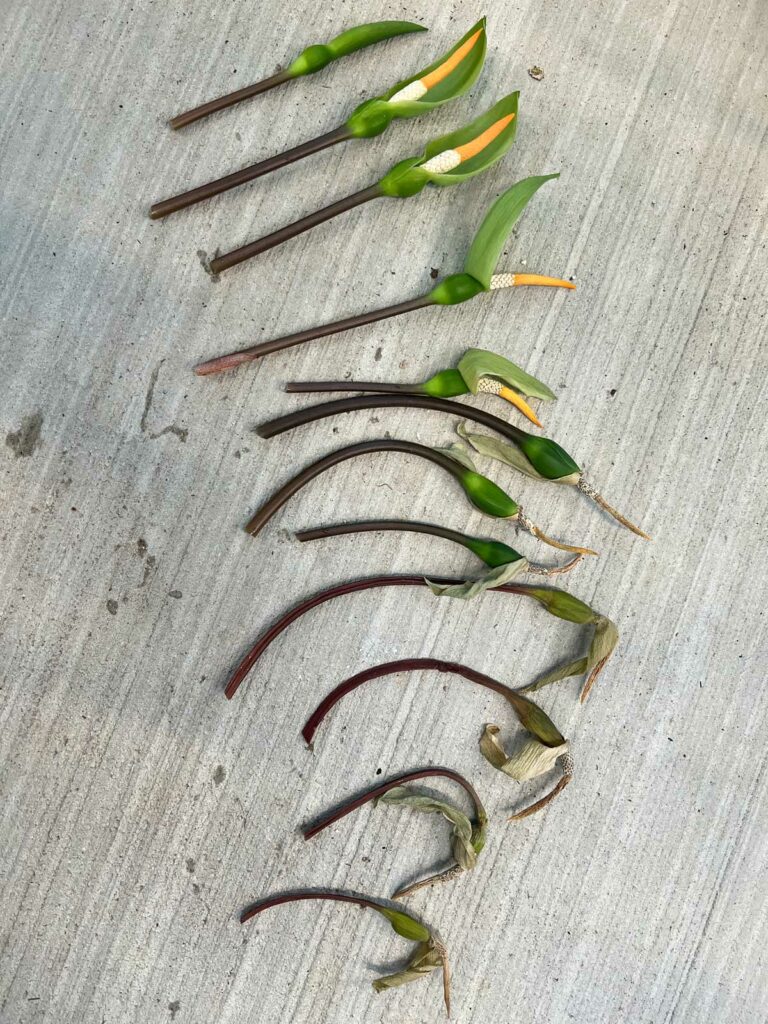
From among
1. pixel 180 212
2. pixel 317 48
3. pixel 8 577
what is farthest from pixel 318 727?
pixel 317 48

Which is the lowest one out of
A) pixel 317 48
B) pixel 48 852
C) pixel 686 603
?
pixel 48 852

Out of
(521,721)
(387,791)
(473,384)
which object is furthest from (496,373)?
(387,791)

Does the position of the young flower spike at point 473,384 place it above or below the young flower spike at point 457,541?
above

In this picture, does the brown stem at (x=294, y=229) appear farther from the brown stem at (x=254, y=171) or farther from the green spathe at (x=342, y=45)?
the green spathe at (x=342, y=45)

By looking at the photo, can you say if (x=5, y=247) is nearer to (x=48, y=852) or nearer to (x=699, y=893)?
(x=48, y=852)

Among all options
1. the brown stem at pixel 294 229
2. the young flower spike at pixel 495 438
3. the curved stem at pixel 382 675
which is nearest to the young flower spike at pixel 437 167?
the brown stem at pixel 294 229

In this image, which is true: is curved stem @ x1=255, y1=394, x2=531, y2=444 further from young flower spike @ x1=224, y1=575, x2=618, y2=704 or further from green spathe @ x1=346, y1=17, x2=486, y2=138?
green spathe @ x1=346, y1=17, x2=486, y2=138
